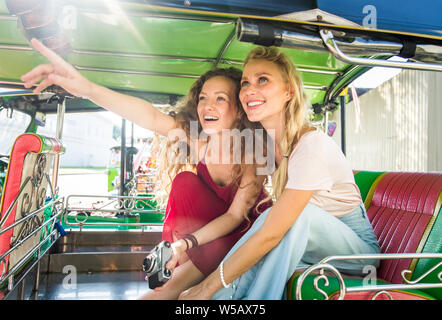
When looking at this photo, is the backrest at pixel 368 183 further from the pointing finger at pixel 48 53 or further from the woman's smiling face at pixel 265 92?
the pointing finger at pixel 48 53

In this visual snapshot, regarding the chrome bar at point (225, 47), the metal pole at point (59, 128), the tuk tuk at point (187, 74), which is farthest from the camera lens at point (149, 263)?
the metal pole at point (59, 128)

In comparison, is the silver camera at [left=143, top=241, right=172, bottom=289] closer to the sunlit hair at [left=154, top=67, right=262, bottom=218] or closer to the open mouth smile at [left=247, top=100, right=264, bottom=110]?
the sunlit hair at [left=154, top=67, right=262, bottom=218]

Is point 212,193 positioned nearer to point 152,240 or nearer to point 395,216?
point 395,216

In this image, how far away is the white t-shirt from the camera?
1.34 m

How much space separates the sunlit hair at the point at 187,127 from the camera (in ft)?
6.30

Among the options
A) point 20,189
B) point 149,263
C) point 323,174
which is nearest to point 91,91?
point 20,189

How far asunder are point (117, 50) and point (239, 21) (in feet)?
3.23

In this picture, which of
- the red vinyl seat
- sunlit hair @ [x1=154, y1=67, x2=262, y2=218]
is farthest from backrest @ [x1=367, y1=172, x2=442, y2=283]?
sunlit hair @ [x1=154, y1=67, x2=262, y2=218]

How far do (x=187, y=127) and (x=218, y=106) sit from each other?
287mm

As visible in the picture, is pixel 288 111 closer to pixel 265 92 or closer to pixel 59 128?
pixel 265 92

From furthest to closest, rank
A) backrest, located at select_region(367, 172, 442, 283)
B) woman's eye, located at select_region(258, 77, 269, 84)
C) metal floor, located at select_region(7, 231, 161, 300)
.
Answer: metal floor, located at select_region(7, 231, 161, 300)
woman's eye, located at select_region(258, 77, 269, 84)
backrest, located at select_region(367, 172, 442, 283)

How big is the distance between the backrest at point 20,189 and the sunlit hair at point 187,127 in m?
0.66

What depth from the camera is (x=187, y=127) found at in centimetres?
208
